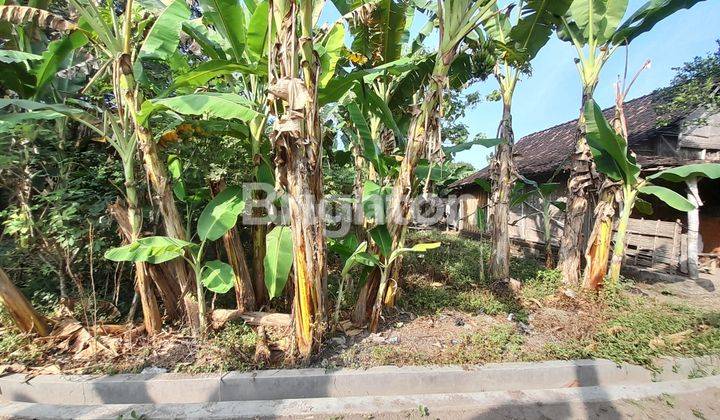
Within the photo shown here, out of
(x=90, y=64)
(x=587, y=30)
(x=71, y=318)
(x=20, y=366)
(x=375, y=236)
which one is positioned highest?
(x=587, y=30)

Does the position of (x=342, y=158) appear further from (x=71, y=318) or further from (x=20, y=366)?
(x=20, y=366)

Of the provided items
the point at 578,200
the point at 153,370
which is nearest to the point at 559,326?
the point at 578,200

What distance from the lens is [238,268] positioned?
3.59 metres

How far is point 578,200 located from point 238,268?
17.6 ft

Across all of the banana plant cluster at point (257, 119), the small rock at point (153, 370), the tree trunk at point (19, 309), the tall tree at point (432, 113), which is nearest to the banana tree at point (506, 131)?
the banana plant cluster at point (257, 119)

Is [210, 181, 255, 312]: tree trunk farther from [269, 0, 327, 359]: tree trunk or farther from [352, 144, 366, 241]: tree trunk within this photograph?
[352, 144, 366, 241]: tree trunk

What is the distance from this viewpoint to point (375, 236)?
10.6 feet

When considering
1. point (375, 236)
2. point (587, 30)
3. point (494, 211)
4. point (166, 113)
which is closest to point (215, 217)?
point (166, 113)

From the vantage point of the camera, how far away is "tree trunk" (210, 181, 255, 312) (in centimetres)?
354

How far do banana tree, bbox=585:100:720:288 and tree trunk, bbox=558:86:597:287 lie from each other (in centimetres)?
37

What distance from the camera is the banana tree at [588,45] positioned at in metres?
4.77

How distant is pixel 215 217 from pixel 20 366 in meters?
2.10

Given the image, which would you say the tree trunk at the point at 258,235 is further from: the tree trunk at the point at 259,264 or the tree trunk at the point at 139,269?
the tree trunk at the point at 139,269

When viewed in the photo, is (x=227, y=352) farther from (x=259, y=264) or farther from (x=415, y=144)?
(x=415, y=144)
